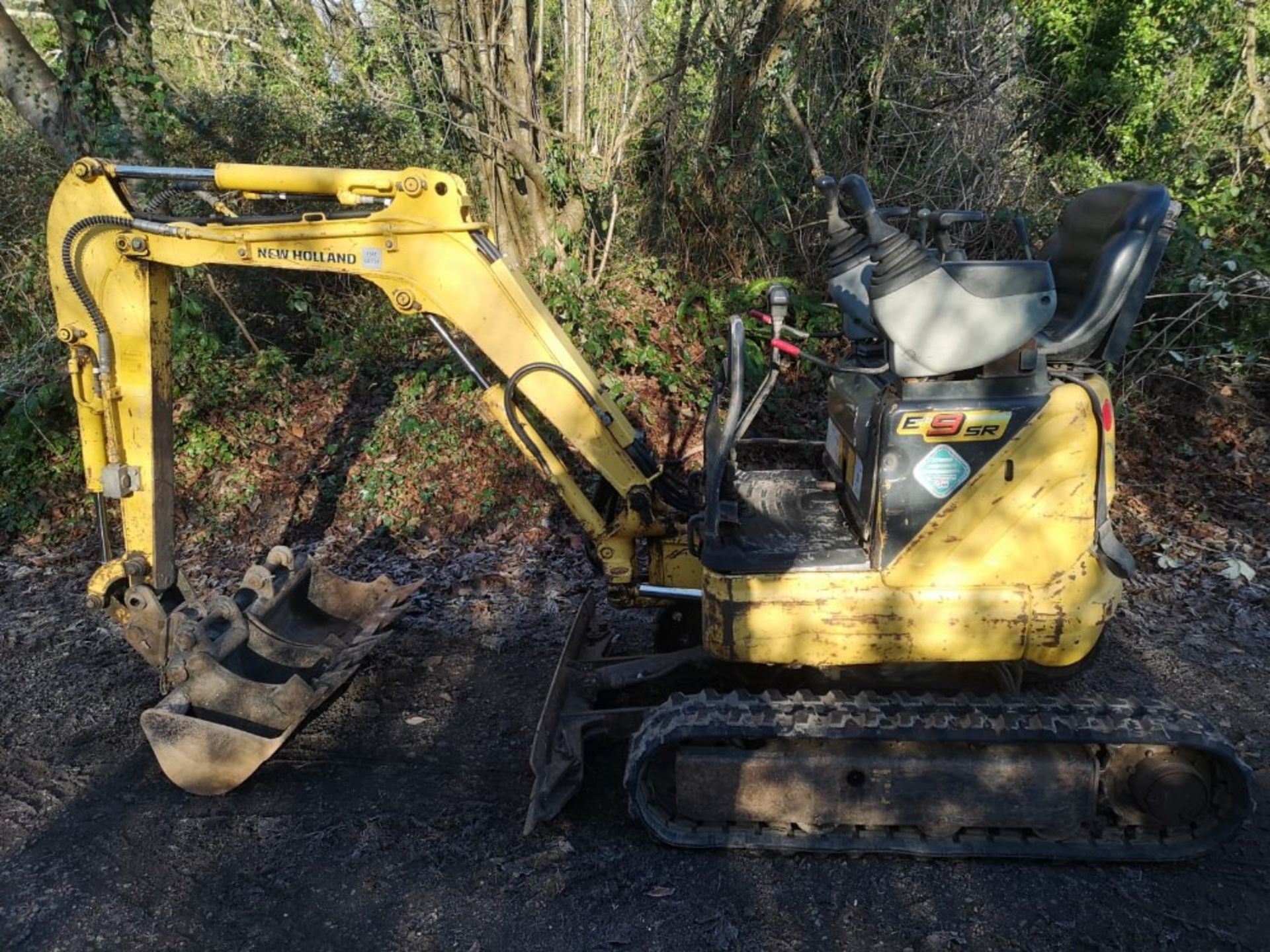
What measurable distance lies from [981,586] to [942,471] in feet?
1.54

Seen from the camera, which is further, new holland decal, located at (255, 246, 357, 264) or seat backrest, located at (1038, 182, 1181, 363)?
new holland decal, located at (255, 246, 357, 264)

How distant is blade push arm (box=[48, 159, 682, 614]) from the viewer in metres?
3.90

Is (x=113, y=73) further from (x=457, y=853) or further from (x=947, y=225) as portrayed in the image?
(x=457, y=853)

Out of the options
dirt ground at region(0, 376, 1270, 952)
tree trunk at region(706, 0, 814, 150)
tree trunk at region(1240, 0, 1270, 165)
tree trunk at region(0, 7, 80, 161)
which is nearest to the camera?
dirt ground at region(0, 376, 1270, 952)

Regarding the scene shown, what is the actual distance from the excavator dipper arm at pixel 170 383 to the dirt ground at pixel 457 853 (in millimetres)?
364

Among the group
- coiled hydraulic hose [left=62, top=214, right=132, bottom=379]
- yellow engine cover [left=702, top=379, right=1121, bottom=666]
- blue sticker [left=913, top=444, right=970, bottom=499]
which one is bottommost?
yellow engine cover [left=702, top=379, right=1121, bottom=666]

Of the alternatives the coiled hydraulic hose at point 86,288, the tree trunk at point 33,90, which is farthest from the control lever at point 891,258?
the tree trunk at point 33,90

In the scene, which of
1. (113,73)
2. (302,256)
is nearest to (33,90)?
(113,73)

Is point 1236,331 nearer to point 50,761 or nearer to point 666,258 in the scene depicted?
point 666,258

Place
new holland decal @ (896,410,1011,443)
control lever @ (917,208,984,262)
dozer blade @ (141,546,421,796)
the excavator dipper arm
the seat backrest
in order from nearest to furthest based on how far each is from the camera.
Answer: new holland decal @ (896,410,1011,443) → the seat backrest → dozer blade @ (141,546,421,796) → the excavator dipper arm → control lever @ (917,208,984,262)

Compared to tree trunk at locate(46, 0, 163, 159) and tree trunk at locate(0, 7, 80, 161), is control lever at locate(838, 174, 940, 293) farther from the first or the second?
tree trunk at locate(0, 7, 80, 161)

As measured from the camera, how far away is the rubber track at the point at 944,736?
3.33m

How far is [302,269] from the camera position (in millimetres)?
3938

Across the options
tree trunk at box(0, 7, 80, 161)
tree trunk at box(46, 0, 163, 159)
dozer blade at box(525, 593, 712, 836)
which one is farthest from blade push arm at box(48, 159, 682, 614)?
tree trunk at box(0, 7, 80, 161)
